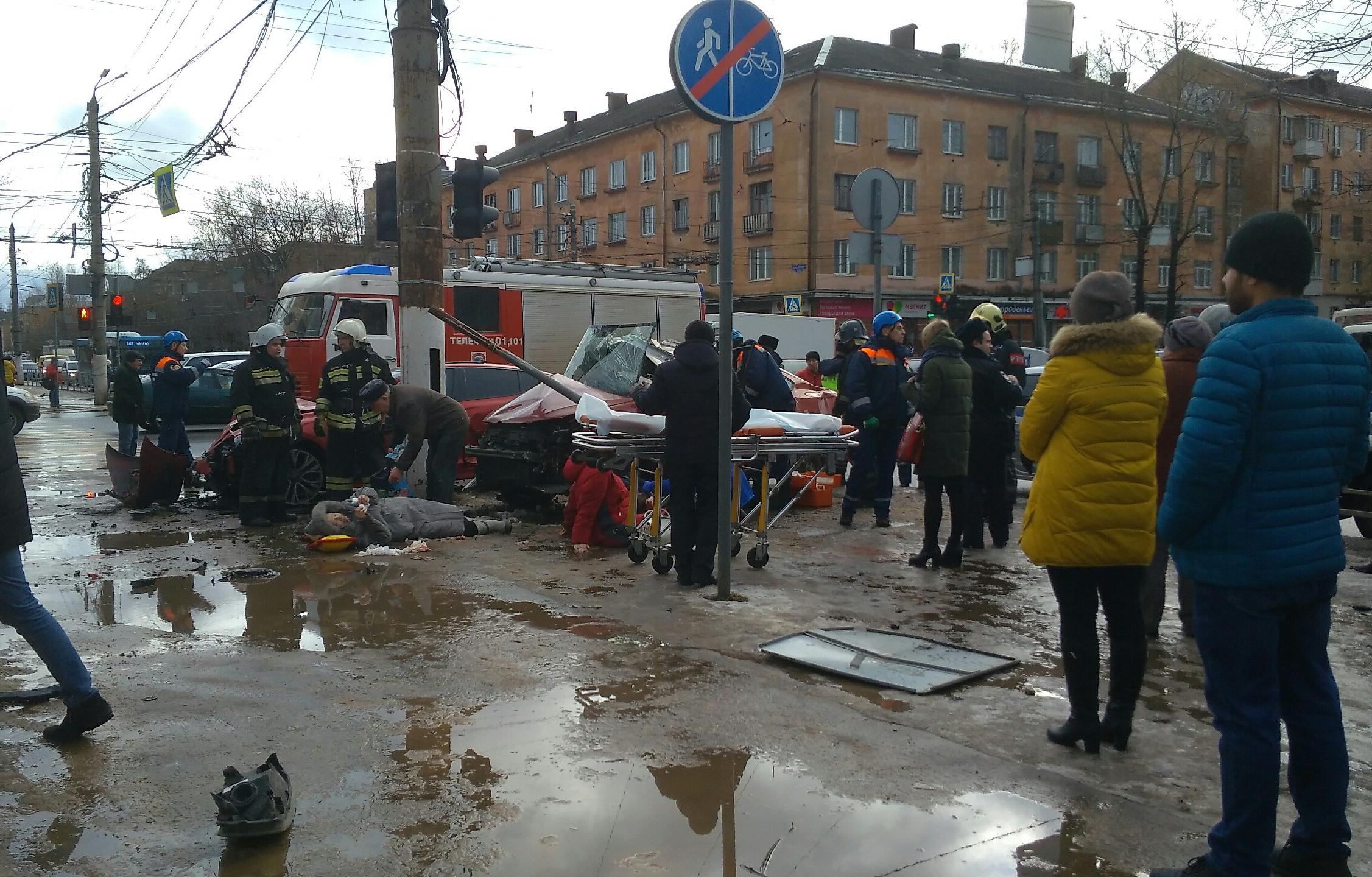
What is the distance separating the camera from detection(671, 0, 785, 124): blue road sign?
20.1 feet

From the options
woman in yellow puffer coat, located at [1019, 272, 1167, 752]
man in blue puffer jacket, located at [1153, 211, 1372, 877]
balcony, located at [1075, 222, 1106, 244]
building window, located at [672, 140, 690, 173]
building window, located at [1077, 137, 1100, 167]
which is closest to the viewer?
man in blue puffer jacket, located at [1153, 211, 1372, 877]

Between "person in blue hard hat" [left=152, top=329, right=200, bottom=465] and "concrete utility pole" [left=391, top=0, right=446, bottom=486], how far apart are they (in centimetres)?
501

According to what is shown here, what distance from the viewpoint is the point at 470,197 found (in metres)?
9.89

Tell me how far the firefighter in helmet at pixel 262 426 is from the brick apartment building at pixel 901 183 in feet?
111

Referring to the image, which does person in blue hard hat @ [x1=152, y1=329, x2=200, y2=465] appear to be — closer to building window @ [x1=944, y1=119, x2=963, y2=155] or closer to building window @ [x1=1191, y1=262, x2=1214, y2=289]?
building window @ [x1=944, y1=119, x2=963, y2=155]

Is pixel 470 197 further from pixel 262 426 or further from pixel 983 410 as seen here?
pixel 983 410

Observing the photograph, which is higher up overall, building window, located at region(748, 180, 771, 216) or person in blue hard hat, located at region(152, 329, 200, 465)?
building window, located at region(748, 180, 771, 216)

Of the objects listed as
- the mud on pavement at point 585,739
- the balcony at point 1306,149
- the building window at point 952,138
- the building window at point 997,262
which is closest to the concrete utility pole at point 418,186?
the mud on pavement at point 585,739

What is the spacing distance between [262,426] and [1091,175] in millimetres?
48180

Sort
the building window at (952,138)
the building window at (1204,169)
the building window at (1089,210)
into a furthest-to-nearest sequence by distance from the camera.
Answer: the building window at (1204,169)
the building window at (1089,210)
the building window at (952,138)

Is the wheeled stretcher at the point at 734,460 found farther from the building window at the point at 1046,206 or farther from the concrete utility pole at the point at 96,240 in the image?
the building window at the point at 1046,206

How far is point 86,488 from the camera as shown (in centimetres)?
1269

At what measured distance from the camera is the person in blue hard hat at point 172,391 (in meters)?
13.5

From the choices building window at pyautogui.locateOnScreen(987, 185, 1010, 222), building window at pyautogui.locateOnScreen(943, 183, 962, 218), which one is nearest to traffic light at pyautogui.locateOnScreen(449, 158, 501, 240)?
building window at pyautogui.locateOnScreen(943, 183, 962, 218)
